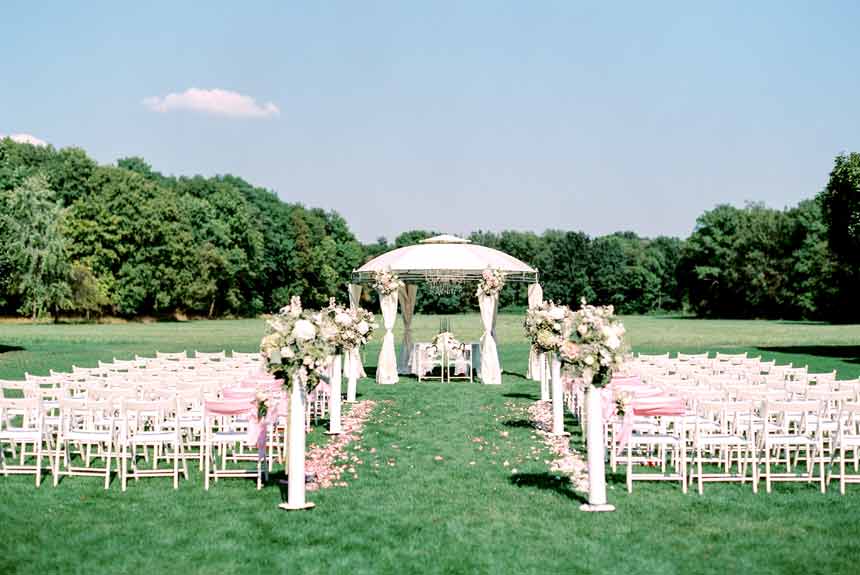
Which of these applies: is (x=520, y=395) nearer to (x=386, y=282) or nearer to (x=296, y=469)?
(x=386, y=282)

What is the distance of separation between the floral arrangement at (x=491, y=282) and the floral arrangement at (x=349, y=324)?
174 inches

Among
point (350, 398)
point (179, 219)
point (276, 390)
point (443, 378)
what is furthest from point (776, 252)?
point (276, 390)

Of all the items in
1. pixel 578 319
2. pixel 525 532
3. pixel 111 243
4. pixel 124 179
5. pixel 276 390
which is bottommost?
pixel 525 532

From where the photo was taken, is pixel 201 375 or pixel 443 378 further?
pixel 443 378

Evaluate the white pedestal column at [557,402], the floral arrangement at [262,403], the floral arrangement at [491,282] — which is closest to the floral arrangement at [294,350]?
the floral arrangement at [262,403]

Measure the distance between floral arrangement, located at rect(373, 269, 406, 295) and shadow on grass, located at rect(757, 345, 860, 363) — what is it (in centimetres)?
1762

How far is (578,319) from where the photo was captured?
9445 millimetres

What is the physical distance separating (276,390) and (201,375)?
7.14 ft

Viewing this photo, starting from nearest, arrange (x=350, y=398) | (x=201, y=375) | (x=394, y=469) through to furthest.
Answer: (x=394, y=469) < (x=201, y=375) < (x=350, y=398)

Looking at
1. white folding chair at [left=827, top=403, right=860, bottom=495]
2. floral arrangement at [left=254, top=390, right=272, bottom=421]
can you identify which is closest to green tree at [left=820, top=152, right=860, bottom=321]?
white folding chair at [left=827, top=403, right=860, bottom=495]

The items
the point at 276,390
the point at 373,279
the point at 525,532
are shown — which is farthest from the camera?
the point at 373,279

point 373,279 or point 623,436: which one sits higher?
point 373,279

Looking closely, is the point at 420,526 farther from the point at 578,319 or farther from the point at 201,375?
the point at 201,375

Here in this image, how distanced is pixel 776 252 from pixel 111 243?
61.4m
